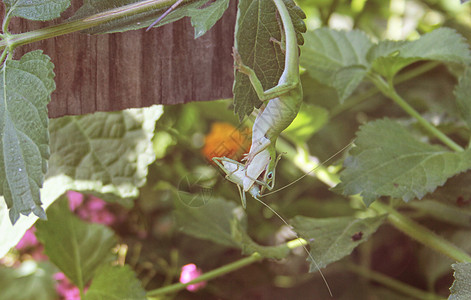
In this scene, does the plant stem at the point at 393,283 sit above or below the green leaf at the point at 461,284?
below

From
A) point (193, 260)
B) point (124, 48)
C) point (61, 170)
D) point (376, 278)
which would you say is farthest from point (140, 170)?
point (376, 278)

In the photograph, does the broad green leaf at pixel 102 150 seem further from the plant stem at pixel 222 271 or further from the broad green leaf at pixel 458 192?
the broad green leaf at pixel 458 192

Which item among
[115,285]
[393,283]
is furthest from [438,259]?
[115,285]

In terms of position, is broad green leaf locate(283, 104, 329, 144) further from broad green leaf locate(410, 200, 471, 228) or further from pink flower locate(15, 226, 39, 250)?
pink flower locate(15, 226, 39, 250)

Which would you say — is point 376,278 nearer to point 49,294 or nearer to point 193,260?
point 193,260

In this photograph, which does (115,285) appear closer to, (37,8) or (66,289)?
(66,289)

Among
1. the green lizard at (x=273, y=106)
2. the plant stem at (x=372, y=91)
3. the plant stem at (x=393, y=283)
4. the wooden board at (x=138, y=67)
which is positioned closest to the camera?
the green lizard at (x=273, y=106)

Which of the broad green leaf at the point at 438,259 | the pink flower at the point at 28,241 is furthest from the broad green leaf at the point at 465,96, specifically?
the pink flower at the point at 28,241

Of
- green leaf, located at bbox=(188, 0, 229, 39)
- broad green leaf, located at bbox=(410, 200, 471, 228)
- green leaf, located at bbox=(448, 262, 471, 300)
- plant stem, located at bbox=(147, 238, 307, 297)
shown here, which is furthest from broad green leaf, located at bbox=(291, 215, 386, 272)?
green leaf, located at bbox=(188, 0, 229, 39)
